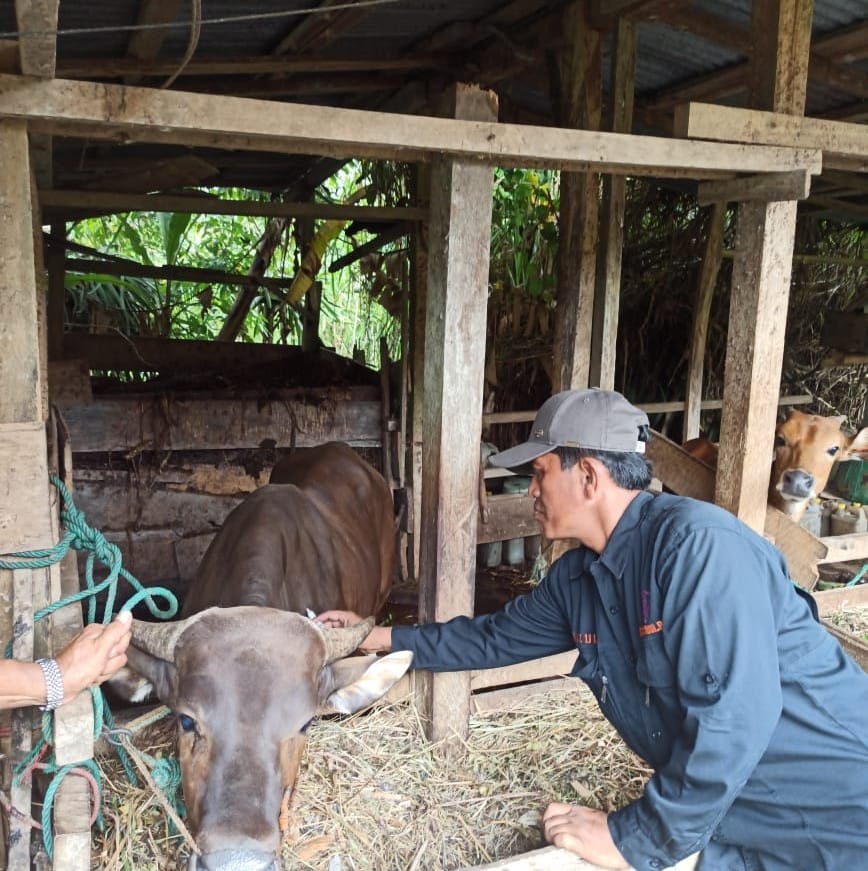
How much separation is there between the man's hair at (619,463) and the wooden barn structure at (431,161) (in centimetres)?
56

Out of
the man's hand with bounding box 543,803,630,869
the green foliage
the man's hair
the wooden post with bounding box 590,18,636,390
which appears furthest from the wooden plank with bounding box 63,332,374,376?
the man's hand with bounding box 543,803,630,869

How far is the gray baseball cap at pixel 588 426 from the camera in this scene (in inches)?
105

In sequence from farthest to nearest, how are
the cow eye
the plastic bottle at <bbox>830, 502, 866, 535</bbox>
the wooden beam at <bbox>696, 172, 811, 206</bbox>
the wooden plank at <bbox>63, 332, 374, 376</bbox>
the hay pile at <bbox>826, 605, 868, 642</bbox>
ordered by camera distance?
the wooden plank at <bbox>63, 332, 374, 376</bbox> < the plastic bottle at <bbox>830, 502, 866, 535</bbox> < the hay pile at <bbox>826, 605, 868, 642</bbox> < the wooden beam at <bbox>696, 172, 811, 206</bbox> < the cow eye

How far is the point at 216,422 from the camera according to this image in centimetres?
709

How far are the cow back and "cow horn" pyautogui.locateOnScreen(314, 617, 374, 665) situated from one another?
49 cm

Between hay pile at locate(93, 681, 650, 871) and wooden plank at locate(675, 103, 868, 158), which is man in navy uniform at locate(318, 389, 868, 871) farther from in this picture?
wooden plank at locate(675, 103, 868, 158)

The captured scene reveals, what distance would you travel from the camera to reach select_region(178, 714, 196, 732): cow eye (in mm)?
2658

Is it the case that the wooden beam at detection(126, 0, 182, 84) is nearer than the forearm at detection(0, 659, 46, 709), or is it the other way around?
the forearm at detection(0, 659, 46, 709)

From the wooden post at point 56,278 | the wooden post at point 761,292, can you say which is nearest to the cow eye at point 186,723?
the wooden post at point 761,292

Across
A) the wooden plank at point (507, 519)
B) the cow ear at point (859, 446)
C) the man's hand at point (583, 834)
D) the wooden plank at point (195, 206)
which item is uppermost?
the wooden plank at point (195, 206)

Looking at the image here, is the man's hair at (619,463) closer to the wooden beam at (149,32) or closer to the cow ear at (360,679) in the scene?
the cow ear at (360,679)

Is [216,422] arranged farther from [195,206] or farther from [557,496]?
[557,496]

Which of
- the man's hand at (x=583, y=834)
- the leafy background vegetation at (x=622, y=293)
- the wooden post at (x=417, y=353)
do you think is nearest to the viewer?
the man's hand at (x=583, y=834)

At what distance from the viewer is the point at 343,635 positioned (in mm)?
3059
